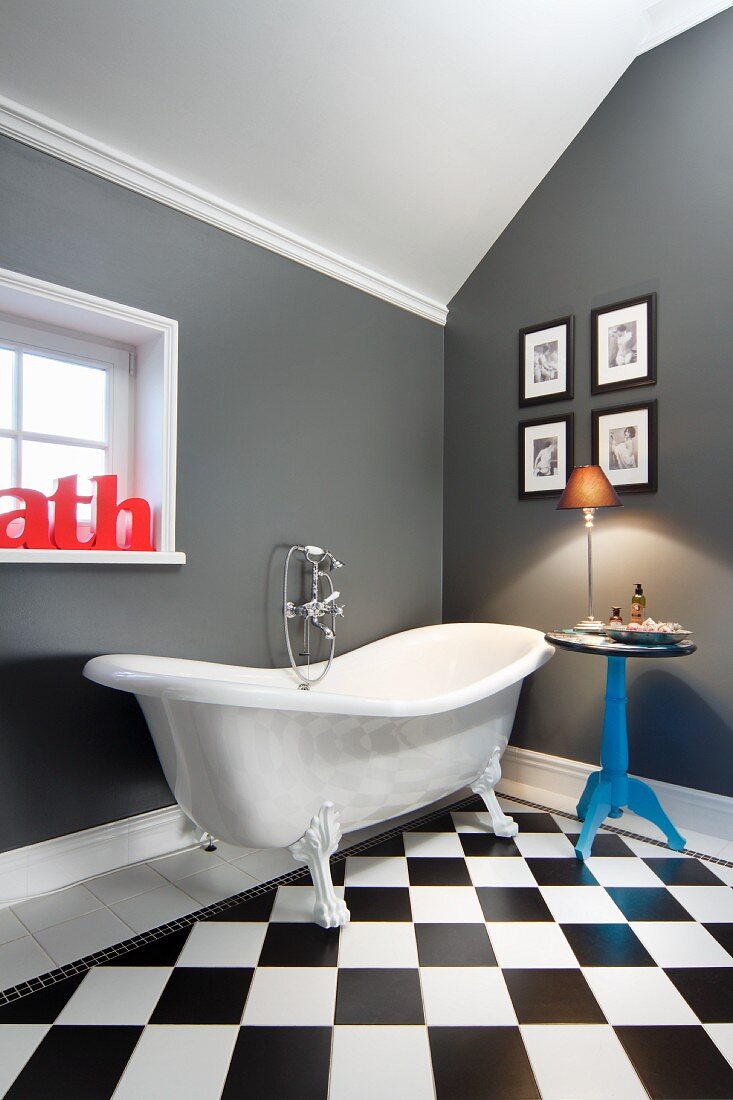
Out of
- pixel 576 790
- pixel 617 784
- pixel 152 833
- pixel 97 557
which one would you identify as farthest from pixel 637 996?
pixel 97 557

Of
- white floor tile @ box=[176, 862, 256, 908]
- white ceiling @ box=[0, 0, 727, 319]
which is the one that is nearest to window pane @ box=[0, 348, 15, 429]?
white ceiling @ box=[0, 0, 727, 319]

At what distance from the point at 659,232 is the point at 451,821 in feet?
7.83

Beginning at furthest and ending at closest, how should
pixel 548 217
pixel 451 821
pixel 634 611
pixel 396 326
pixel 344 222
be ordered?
pixel 396 326
pixel 548 217
pixel 344 222
pixel 451 821
pixel 634 611

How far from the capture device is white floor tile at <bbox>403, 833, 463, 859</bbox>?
7.39 ft

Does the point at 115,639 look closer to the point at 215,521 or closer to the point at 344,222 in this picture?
the point at 215,521

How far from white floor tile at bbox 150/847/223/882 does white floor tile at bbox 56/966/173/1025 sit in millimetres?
468

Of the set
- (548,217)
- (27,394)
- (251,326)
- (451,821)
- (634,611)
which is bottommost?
(451,821)

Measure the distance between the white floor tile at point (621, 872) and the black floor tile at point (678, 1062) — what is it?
0.65 m

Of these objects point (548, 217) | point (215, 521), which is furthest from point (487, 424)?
point (215, 521)

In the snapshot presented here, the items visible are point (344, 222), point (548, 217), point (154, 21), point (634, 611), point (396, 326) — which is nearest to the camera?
point (154, 21)

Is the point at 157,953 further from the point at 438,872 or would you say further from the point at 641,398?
the point at 641,398

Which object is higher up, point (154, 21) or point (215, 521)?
point (154, 21)

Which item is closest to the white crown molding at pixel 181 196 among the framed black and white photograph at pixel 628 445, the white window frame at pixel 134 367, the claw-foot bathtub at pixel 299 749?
the white window frame at pixel 134 367

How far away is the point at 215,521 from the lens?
2.42 meters
